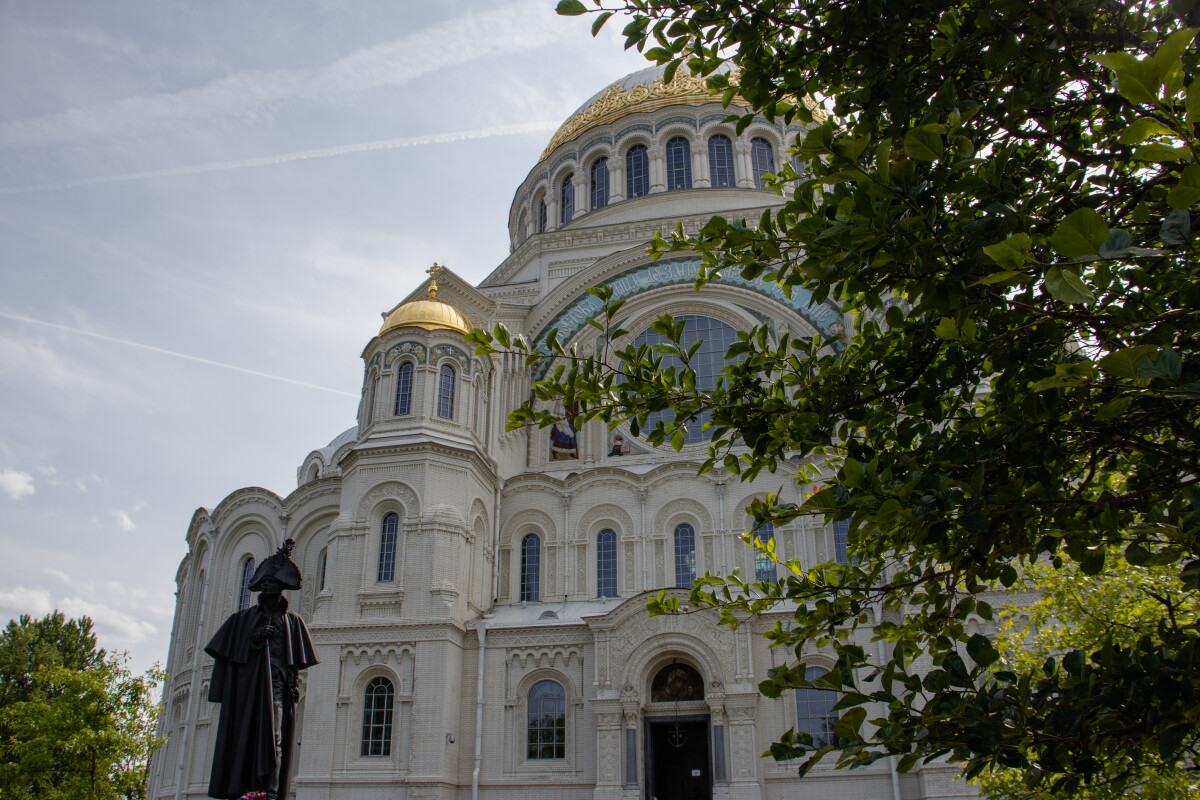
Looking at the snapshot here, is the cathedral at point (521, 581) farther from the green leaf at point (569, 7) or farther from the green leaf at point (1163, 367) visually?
the green leaf at point (1163, 367)

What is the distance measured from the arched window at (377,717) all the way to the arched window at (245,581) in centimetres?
634

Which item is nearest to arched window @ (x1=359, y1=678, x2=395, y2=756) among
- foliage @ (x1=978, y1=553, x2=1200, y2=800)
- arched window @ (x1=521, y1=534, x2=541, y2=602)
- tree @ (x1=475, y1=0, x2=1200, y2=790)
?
arched window @ (x1=521, y1=534, x2=541, y2=602)

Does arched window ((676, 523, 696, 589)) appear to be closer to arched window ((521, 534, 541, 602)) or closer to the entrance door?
the entrance door

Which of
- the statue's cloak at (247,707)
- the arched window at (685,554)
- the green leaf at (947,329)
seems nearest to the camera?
the green leaf at (947,329)

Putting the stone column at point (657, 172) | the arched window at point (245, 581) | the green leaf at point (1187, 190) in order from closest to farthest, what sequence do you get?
the green leaf at point (1187, 190) → the arched window at point (245, 581) → the stone column at point (657, 172)

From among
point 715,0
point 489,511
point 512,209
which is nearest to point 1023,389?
point 715,0

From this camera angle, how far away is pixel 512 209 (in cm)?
3603

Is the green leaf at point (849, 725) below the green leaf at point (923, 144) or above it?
below

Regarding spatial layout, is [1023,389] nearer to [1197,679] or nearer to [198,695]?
[1197,679]

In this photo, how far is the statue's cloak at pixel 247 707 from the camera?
870 centimetres

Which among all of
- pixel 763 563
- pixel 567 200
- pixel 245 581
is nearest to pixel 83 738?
pixel 245 581

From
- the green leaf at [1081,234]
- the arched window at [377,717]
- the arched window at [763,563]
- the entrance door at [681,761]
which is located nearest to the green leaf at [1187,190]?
the green leaf at [1081,234]

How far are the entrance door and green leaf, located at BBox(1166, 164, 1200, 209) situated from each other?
58.2ft

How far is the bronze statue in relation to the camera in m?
8.73
